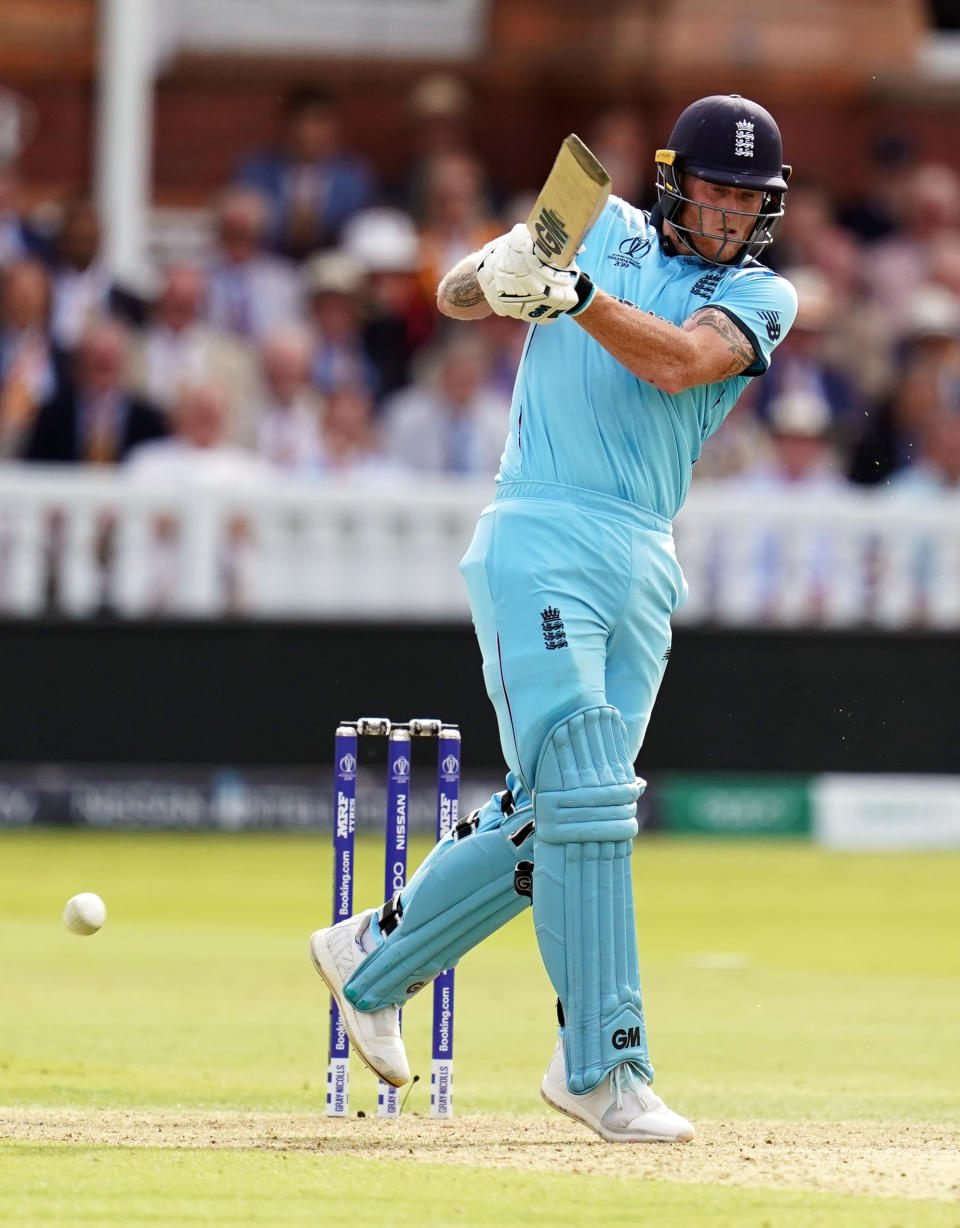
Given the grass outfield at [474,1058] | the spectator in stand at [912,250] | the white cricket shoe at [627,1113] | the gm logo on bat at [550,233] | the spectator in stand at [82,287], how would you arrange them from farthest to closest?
the spectator in stand at [912,250] < the spectator in stand at [82,287] < the white cricket shoe at [627,1113] < the gm logo on bat at [550,233] < the grass outfield at [474,1058]

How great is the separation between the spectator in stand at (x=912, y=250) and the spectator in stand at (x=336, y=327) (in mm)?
2889

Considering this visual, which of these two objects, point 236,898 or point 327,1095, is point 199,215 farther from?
point 327,1095

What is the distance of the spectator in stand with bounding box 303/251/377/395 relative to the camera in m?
12.2

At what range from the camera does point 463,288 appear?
4.89 meters

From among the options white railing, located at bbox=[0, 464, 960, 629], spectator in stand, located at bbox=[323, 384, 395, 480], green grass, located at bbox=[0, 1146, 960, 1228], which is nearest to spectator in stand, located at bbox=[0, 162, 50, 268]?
white railing, located at bbox=[0, 464, 960, 629]

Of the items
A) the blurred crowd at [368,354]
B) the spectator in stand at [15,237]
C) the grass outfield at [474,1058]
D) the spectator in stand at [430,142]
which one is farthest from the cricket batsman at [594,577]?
the spectator in stand at [430,142]

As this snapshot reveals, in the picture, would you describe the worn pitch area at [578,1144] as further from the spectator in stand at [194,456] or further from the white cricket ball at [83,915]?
the spectator in stand at [194,456]

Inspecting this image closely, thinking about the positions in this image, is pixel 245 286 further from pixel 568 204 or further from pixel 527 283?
pixel 568 204

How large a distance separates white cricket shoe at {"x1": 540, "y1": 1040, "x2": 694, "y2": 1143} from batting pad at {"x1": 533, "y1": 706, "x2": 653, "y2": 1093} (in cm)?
3

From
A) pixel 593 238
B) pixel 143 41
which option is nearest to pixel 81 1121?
pixel 593 238

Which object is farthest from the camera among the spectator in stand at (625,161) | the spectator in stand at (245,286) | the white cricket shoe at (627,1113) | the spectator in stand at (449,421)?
the spectator in stand at (625,161)

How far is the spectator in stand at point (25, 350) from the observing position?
11812 mm

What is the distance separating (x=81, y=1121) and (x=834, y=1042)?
91.6 inches

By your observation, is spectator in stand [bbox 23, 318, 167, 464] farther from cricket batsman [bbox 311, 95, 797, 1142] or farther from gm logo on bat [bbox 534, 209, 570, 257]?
gm logo on bat [bbox 534, 209, 570, 257]
